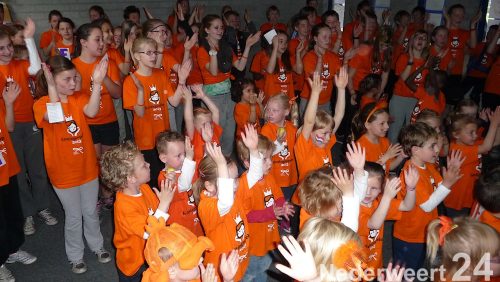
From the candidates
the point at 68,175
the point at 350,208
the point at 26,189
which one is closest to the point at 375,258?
the point at 350,208

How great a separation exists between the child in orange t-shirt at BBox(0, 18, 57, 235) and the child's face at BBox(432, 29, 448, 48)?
4.65 metres

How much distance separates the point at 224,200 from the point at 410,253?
1446mm

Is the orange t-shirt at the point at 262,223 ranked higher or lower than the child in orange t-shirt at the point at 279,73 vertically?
lower

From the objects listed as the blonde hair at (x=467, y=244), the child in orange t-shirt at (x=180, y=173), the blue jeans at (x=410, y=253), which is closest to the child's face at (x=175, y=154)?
the child in orange t-shirt at (x=180, y=173)

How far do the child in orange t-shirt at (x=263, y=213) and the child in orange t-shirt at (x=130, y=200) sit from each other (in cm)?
52

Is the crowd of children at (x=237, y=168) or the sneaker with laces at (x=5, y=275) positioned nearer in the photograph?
the crowd of children at (x=237, y=168)

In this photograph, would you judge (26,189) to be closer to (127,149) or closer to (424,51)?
(127,149)

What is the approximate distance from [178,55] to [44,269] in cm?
319

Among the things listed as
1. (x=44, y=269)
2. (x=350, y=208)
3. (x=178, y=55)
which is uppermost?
(x=178, y=55)

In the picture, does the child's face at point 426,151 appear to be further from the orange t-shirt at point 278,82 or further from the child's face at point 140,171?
the orange t-shirt at point 278,82

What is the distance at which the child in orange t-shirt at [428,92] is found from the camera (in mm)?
4750

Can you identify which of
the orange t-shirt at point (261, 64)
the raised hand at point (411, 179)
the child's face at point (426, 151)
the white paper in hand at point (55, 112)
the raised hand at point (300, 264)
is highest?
the orange t-shirt at point (261, 64)

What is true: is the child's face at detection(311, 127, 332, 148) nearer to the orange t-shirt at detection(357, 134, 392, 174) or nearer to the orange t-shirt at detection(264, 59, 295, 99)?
the orange t-shirt at detection(357, 134, 392, 174)

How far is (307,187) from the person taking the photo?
92.4 inches
